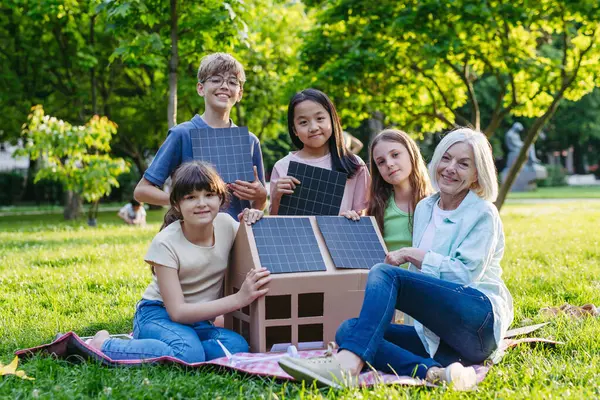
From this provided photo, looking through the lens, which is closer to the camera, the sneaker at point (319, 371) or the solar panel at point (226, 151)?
the sneaker at point (319, 371)

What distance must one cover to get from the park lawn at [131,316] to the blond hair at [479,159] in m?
0.89

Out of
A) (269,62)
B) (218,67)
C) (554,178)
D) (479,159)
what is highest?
(269,62)

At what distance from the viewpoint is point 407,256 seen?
11.1 feet

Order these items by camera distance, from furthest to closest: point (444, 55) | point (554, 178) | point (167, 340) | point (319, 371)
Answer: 1. point (554, 178)
2. point (444, 55)
3. point (167, 340)
4. point (319, 371)

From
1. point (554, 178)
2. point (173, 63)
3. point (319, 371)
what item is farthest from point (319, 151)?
point (554, 178)

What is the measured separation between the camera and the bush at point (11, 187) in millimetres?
26727

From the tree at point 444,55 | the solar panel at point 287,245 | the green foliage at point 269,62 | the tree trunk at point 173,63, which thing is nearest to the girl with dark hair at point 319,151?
the solar panel at point 287,245

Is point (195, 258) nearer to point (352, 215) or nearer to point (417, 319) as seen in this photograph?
point (352, 215)

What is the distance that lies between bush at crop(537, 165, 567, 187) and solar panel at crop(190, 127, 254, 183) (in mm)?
34245

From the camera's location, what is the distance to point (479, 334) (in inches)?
125

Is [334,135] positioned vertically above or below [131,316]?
above

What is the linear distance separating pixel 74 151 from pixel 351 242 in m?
10.0

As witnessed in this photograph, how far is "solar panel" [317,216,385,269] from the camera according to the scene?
371cm

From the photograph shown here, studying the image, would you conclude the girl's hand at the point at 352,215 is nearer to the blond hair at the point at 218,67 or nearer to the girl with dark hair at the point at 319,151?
the girl with dark hair at the point at 319,151
